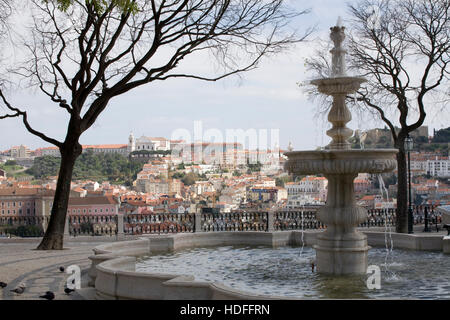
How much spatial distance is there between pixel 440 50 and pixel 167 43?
8.91m

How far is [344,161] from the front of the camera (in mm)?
8867

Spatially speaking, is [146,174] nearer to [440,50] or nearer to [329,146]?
[440,50]

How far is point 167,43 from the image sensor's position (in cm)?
1647

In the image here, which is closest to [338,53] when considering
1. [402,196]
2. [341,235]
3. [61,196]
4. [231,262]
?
[341,235]

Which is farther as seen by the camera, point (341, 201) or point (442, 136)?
point (442, 136)

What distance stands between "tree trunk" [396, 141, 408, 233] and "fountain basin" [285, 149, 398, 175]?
34.3 feet

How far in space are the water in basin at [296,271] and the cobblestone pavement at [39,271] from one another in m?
1.50

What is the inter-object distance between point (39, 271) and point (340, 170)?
613 cm

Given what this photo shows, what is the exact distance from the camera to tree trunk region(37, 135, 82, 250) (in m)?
15.7

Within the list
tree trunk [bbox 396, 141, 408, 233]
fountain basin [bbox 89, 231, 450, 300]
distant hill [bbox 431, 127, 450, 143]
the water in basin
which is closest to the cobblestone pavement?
fountain basin [bbox 89, 231, 450, 300]

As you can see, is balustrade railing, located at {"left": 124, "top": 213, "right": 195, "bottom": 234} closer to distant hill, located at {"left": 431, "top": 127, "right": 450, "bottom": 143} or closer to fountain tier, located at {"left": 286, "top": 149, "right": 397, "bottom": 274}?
fountain tier, located at {"left": 286, "top": 149, "right": 397, "bottom": 274}

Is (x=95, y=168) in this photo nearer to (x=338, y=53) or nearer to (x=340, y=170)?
(x=338, y=53)

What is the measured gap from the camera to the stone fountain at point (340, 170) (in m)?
8.88
